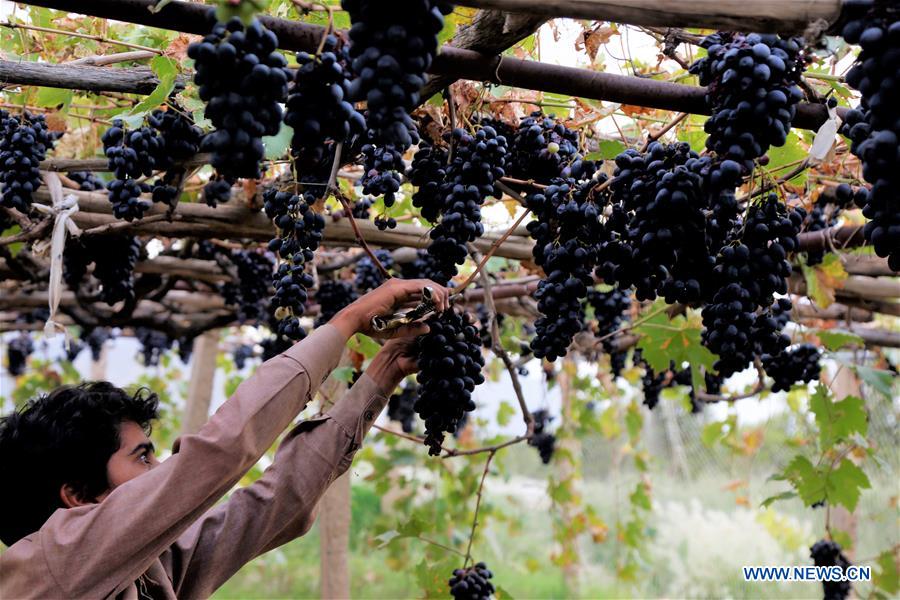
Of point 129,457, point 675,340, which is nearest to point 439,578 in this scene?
point 675,340

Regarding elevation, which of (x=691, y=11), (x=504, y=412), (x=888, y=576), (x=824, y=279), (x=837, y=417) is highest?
(x=691, y=11)

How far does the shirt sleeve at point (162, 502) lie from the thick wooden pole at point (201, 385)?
3.80 meters

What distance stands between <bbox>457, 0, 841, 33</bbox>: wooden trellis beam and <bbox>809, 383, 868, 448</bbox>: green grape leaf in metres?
2.42

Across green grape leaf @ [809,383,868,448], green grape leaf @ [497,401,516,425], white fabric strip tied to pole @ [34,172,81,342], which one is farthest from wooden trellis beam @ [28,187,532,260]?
green grape leaf @ [497,401,516,425]

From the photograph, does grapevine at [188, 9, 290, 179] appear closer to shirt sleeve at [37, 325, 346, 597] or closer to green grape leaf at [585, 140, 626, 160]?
shirt sleeve at [37, 325, 346, 597]

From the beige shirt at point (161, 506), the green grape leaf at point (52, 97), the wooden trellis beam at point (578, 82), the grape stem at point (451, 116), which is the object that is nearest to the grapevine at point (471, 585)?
the beige shirt at point (161, 506)

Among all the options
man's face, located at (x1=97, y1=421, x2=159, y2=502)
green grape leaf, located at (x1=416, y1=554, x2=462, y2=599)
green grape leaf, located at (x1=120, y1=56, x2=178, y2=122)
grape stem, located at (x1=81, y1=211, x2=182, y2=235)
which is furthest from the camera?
green grape leaf, located at (x1=416, y1=554, x2=462, y2=599)

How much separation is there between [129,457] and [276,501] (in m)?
0.38

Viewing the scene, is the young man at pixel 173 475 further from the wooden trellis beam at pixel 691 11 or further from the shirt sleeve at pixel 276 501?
the wooden trellis beam at pixel 691 11

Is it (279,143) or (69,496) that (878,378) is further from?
(69,496)

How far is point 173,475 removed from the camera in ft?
5.18

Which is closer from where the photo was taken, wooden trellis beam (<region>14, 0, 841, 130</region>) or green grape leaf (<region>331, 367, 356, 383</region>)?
wooden trellis beam (<region>14, 0, 841, 130</region>)

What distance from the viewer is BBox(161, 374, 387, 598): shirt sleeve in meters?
2.08

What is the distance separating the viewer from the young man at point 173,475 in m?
1.59
